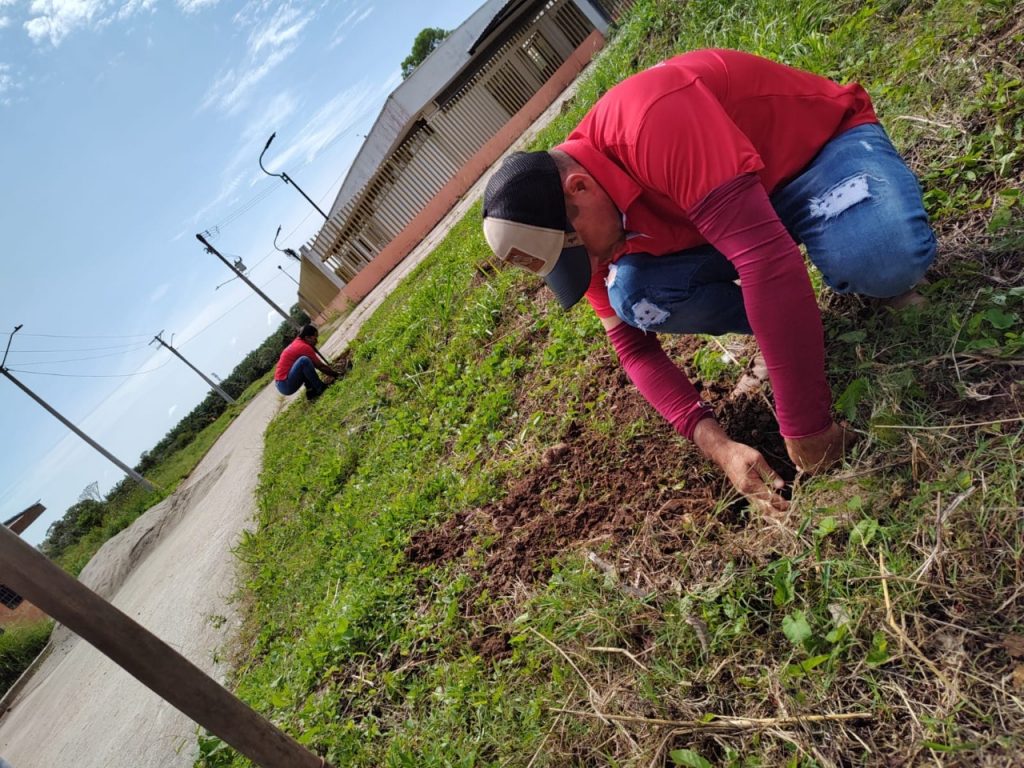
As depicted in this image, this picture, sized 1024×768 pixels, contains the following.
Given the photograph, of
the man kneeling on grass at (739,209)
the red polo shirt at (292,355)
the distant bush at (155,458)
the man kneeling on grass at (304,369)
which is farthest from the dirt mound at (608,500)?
the distant bush at (155,458)

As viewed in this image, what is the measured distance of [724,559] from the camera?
1.71 m

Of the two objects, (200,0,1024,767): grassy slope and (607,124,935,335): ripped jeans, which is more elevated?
(607,124,935,335): ripped jeans

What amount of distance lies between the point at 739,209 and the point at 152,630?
6659 mm

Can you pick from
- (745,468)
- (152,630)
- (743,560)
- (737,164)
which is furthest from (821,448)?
(152,630)

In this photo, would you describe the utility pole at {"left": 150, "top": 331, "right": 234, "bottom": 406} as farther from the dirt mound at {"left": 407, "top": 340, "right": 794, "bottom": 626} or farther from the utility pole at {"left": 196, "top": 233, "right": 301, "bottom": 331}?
the dirt mound at {"left": 407, "top": 340, "right": 794, "bottom": 626}

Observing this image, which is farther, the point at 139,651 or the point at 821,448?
the point at 821,448

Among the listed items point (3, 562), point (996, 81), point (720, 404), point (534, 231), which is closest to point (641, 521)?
point (720, 404)

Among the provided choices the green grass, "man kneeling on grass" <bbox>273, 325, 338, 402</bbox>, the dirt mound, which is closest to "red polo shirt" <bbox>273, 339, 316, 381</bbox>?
"man kneeling on grass" <bbox>273, 325, 338, 402</bbox>

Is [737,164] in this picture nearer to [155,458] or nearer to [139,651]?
[139,651]

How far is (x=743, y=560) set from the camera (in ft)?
5.52

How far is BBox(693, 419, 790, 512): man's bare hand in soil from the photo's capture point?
1.75 meters

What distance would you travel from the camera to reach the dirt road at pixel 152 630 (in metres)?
4.26

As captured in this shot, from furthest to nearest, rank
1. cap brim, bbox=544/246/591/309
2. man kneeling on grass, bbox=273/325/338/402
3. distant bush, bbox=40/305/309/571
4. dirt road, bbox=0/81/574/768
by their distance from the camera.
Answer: distant bush, bbox=40/305/309/571, man kneeling on grass, bbox=273/325/338/402, dirt road, bbox=0/81/574/768, cap brim, bbox=544/246/591/309

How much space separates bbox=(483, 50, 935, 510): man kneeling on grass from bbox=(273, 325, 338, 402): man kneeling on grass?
7.50 meters
